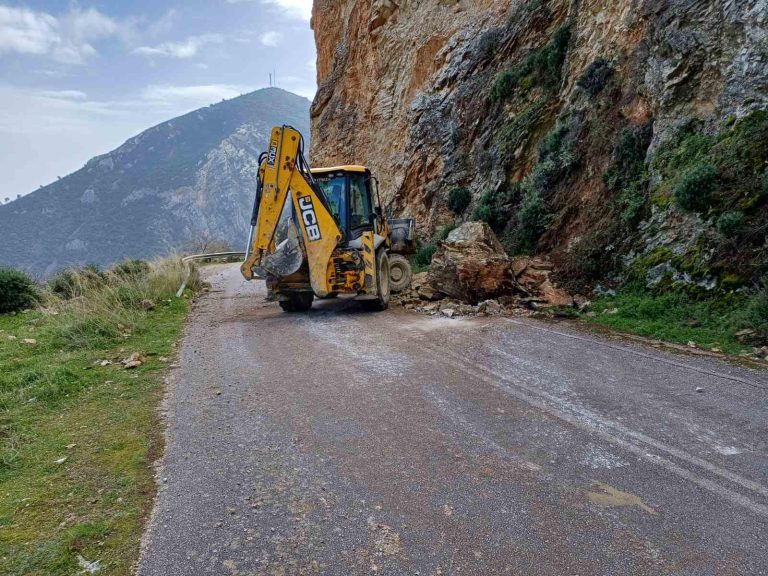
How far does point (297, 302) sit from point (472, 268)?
3830 millimetres

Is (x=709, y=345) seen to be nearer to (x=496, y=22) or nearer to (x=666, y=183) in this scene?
(x=666, y=183)

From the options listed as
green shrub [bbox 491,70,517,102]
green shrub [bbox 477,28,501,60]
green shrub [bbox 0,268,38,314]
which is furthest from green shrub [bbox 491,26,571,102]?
green shrub [bbox 0,268,38,314]

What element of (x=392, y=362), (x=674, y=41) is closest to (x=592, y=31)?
(x=674, y=41)

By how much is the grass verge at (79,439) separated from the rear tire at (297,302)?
234 centimetres

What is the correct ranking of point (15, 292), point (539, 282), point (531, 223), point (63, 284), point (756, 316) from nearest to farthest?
1. point (756, 316)
2. point (539, 282)
3. point (531, 223)
4. point (15, 292)
5. point (63, 284)

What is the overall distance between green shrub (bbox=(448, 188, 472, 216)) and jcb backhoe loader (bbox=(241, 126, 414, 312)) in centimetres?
709

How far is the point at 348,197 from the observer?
35.2ft

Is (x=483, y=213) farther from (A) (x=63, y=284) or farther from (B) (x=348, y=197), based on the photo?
(A) (x=63, y=284)

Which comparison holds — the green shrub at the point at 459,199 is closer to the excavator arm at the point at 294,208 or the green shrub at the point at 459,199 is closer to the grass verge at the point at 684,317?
the excavator arm at the point at 294,208

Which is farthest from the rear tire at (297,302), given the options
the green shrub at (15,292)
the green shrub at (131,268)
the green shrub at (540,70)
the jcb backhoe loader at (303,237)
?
the green shrub at (540,70)

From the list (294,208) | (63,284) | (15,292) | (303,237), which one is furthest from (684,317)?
(63,284)

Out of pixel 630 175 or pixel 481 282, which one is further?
pixel 630 175

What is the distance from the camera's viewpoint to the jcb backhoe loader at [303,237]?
32.6 feet

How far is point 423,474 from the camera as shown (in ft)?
11.4
